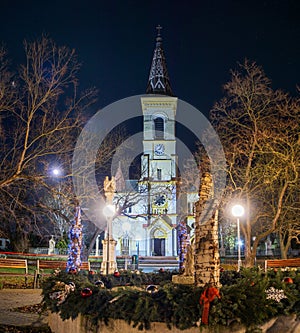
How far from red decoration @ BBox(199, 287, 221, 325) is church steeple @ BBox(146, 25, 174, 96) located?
168 ft

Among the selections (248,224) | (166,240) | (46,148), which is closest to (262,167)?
(248,224)

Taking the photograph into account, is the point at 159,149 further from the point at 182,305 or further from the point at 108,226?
the point at 182,305

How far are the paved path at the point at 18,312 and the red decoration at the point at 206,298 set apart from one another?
432 centimetres

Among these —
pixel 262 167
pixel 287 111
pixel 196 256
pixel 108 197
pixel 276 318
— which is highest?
pixel 287 111

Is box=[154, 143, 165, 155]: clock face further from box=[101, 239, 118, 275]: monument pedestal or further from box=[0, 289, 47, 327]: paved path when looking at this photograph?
box=[0, 289, 47, 327]: paved path

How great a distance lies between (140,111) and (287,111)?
118 feet

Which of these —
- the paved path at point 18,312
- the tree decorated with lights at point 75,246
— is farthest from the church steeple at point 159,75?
the paved path at point 18,312

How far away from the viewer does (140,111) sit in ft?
184

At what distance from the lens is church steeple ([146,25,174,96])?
189 ft

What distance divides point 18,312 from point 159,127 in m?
46.1

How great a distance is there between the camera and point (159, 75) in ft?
192

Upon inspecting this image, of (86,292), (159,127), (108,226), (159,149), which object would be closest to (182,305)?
(86,292)

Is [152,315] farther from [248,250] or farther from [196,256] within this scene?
[248,250]

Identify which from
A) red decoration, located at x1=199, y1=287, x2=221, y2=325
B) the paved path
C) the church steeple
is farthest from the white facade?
red decoration, located at x1=199, y1=287, x2=221, y2=325
